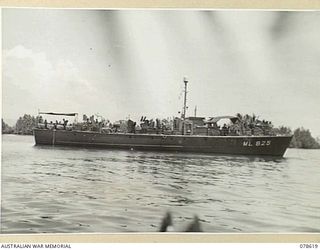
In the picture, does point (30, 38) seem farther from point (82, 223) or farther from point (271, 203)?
point (271, 203)

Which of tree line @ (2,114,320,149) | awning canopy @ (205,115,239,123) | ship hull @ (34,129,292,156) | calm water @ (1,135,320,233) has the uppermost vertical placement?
awning canopy @ (205,115,239,123)

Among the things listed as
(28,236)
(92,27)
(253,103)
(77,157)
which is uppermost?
(92,27)

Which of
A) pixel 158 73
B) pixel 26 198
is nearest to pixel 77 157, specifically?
pixel 26 198

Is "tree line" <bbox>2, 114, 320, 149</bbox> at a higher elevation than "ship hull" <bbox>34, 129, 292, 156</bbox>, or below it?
higher

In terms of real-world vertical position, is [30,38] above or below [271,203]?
above

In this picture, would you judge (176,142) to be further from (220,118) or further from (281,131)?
(281,131)
